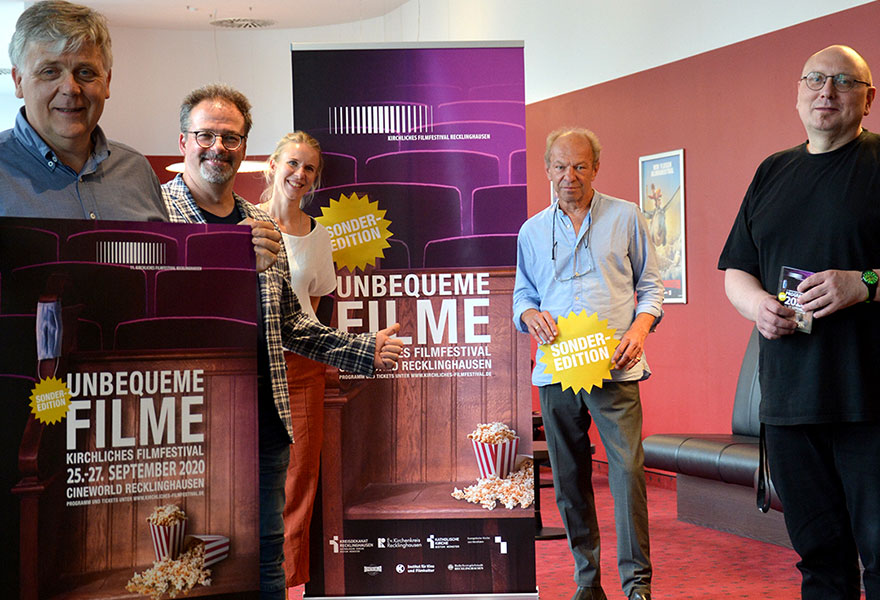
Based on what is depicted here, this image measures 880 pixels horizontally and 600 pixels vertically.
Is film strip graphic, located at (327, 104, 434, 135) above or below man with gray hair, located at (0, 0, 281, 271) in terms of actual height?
above

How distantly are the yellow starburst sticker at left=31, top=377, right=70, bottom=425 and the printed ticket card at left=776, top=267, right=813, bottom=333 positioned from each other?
74.8 inches

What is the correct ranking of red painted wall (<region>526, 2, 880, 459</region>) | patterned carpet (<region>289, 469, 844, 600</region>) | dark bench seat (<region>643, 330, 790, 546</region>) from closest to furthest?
patterned carpet (<region>289, 469, 844, 600</region>) < dark bench seat (<region>643, 330, 790, 546</region>) < red painted wall (<region>526, 2, 880, 459</region>)

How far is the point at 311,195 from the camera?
128 inches

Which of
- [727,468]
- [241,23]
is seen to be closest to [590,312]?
[727,468]

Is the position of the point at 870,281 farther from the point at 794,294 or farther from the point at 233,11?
the point at 233,11

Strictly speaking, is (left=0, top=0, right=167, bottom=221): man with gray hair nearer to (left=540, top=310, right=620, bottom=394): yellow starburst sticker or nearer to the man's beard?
the man's beard

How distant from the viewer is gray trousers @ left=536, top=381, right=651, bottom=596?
3277mm

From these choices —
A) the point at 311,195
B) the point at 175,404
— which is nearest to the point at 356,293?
the point at 311,195

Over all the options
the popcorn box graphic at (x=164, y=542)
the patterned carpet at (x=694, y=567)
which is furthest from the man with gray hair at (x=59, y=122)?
the patterned carpet at (x=694, y=567)

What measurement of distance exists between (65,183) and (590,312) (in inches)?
78.4

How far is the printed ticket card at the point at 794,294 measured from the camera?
8.09ft

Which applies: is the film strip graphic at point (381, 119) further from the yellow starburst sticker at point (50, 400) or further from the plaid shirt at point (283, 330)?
the yellow starburst sticker at point (50, 400)

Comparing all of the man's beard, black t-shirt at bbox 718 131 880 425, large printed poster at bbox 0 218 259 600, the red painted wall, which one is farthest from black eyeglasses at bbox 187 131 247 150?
the red painted wall

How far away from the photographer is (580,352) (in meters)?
3.31
